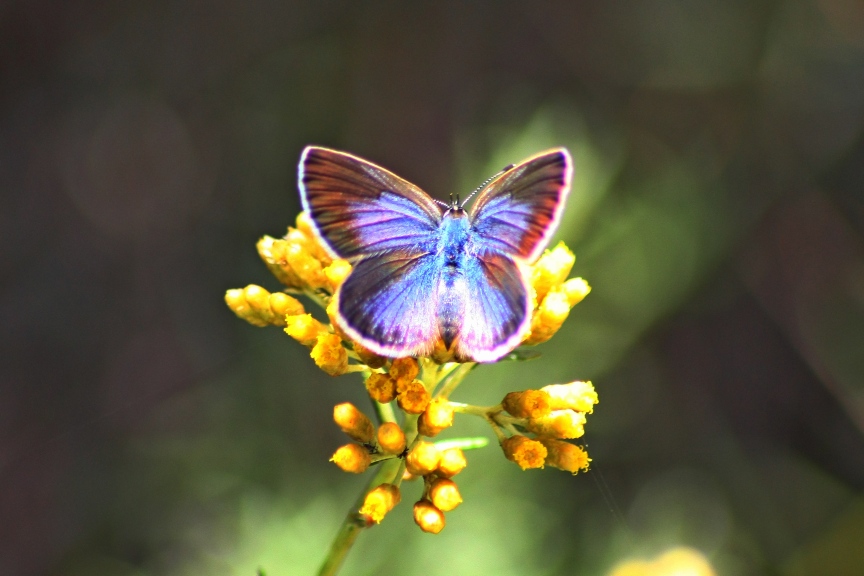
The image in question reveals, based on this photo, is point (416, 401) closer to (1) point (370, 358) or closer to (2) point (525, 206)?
(1) point (370, 358)

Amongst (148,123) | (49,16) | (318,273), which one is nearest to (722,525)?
(318,273)

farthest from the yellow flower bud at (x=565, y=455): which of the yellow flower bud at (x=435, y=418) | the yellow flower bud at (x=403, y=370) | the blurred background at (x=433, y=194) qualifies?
the blurred background at (x=433, y=194)

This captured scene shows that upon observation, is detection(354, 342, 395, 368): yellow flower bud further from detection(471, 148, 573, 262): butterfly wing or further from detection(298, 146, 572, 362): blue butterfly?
detection(471, 148, 573, 262): butterfly wing

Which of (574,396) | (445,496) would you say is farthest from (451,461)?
(574,396)

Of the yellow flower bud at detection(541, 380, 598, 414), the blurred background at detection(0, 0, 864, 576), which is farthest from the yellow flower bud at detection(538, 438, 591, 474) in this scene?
the blurred background at detection(0, 0, 864, 576)

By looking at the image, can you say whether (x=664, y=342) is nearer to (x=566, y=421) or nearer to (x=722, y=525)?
(x=722, y=525)

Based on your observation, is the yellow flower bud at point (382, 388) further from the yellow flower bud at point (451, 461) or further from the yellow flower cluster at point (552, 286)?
the yellow flower cluster at point (552, 286)

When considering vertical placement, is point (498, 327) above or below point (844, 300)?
below
